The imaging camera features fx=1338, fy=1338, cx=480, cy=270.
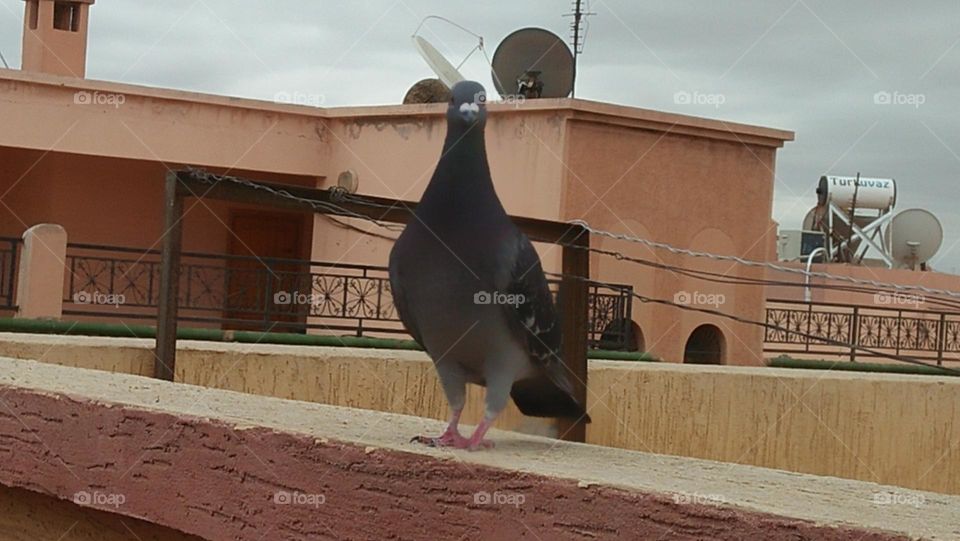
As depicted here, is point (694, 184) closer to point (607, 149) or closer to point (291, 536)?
point (607, 149)

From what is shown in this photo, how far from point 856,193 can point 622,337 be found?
60.9 ft

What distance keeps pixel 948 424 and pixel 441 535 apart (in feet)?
19.1

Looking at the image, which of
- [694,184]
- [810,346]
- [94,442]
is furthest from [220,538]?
[810,346]

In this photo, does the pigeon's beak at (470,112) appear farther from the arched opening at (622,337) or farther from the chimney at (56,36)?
the chimney at (56,36)

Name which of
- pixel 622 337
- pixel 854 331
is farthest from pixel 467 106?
pixel 854 331
